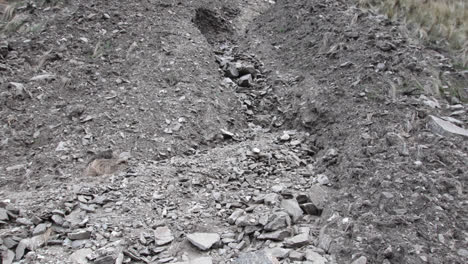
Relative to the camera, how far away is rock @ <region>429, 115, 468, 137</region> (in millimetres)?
4453

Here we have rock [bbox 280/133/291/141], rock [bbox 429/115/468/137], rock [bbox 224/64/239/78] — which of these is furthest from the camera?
rock [bbox 224/64/239/78]

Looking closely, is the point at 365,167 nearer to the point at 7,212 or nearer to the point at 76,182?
the point at 76,182

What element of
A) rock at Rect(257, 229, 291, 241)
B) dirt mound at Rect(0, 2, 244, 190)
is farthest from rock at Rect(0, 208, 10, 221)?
rock at Rect(257, 229, 291, 241)

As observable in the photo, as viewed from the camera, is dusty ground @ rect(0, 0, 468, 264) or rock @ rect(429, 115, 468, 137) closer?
dusty ground @ rect(0, 0, 468, 264)

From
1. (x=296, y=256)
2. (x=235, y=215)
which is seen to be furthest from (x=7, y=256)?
(x=296, y=256)

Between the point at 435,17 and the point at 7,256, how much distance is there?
23.0ft

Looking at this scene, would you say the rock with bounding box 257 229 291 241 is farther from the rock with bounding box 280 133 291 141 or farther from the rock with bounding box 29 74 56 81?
the rock with bounding box 29 74 56 81

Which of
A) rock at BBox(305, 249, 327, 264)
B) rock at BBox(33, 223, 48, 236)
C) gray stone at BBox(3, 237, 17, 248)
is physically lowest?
rock at BBox(33, 223, 48, 236)

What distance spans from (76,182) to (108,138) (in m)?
0.80

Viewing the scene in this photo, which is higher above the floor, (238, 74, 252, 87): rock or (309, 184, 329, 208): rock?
(309, 184, 329, 208): rock

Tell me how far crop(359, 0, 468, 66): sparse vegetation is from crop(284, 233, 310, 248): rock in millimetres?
4134

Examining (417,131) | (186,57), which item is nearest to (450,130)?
(417,131)

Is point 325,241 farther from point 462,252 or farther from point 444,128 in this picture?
point 444,128

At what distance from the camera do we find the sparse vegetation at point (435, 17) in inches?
260
